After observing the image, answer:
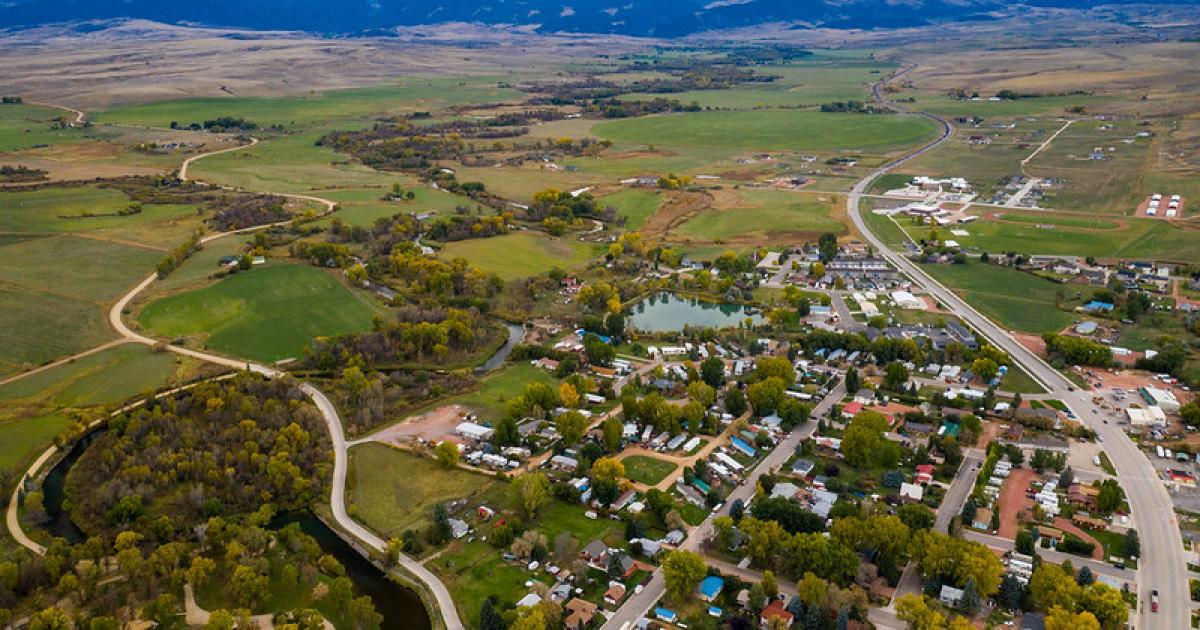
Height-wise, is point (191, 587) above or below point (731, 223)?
below

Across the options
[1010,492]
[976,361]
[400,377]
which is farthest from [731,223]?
[1010,492]

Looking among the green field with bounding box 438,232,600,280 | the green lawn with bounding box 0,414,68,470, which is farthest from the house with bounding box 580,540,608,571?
the green field with bounding box 438,232,600,280

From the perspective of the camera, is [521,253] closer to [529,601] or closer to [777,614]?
[529,601]

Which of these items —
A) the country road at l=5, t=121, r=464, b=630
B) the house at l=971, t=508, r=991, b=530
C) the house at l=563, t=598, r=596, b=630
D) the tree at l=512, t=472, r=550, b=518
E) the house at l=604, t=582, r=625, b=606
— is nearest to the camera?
the house at l=563, t=598, r=596, b=630

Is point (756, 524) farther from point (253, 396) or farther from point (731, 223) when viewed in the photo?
point (731, 223)

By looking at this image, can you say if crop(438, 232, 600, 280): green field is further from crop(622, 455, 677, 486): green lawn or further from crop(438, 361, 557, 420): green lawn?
crop(622, 455, 677, 486): green lawn

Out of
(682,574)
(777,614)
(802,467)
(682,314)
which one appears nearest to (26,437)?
(682,574)
